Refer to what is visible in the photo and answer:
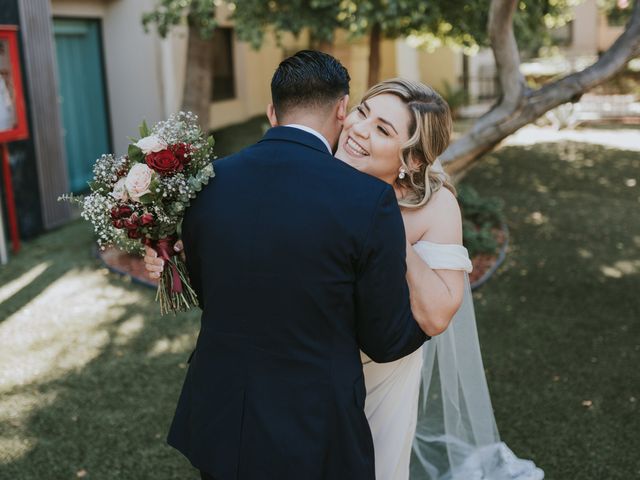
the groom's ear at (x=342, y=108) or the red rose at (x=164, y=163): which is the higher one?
the groom's ear at (x=342, y=108)

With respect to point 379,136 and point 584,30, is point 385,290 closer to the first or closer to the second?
point 379,136

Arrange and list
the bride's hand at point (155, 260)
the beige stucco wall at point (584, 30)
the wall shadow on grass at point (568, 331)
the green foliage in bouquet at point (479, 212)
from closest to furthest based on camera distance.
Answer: the bride's hand at point (155, 260)
the wall shadow on grass at point (568, 331)
the green foliage in bouquet at point (479, 212)
the beige stucco wall at point (584, 30)

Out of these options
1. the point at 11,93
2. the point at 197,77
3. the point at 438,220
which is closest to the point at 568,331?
the point at 438,220

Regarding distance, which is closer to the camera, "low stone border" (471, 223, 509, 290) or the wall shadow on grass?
the wall shadow on grass

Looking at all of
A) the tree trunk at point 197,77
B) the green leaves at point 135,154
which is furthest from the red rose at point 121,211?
the tree trunk at point 197,77

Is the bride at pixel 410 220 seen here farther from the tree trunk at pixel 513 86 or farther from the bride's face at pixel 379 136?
the tree trunk at pixel 513 86

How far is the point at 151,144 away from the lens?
104 inches

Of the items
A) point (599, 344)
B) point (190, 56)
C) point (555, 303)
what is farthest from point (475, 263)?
point (190, 56)

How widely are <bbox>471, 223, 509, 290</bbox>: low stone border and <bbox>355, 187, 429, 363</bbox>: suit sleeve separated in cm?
533

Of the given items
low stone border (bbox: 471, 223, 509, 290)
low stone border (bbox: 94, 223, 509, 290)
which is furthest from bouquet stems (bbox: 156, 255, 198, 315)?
low stone border (bbox: 471, 223, 509, 290)

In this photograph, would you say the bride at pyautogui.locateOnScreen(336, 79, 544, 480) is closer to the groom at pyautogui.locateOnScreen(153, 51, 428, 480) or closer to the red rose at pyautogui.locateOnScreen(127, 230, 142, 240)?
the groom at pyautogui.locateOnScreen(153, 51, 428, 480)

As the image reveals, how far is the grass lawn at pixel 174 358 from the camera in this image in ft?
15.1

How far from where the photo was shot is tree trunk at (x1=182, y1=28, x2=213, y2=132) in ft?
35.0

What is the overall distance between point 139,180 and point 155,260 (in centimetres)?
35
